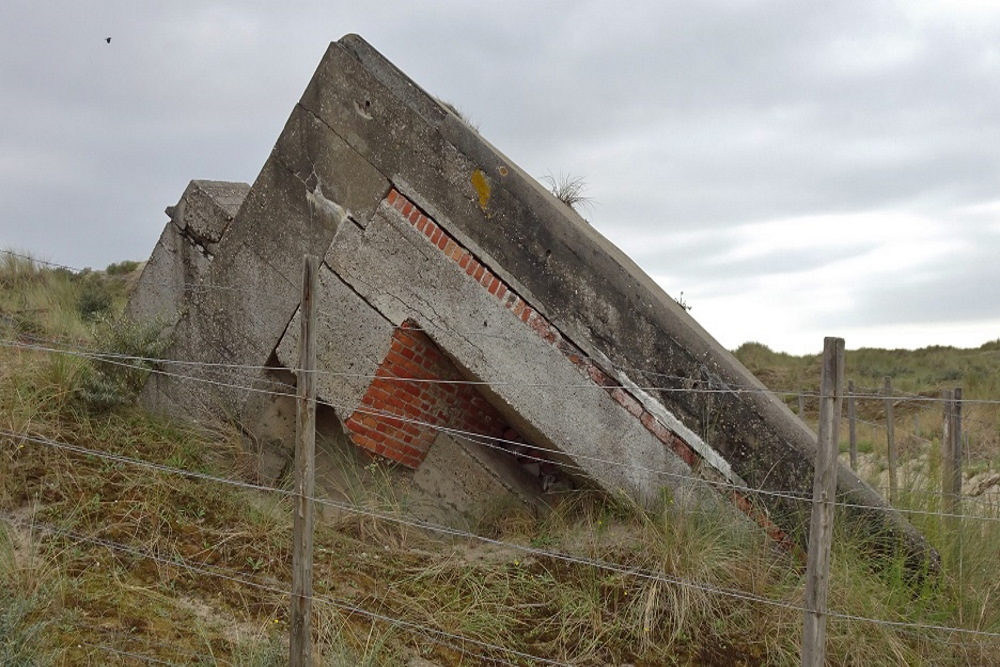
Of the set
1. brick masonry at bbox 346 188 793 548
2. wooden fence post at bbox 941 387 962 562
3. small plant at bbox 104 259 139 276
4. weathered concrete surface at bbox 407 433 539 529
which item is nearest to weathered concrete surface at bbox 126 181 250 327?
brick masonry at bbox 346 188 793 548

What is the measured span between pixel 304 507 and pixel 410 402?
2318 mm

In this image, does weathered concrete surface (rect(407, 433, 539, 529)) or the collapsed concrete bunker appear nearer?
the collapsed concrete bunker

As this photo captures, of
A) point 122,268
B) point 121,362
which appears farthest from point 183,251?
point 122,268

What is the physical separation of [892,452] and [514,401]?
4881 mm

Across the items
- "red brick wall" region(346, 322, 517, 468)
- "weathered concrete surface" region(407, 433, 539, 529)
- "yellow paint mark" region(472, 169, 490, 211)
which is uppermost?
"yellow paint mark" region(472, 169, 490, 211)

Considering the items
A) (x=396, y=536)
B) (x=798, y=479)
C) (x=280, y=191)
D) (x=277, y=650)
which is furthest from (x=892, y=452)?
(x=277, y=650)

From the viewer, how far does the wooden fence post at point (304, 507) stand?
3848 mm

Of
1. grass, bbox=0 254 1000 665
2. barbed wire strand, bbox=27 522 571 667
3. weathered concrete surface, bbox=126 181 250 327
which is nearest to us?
grass, bbox=0 254 1000 665

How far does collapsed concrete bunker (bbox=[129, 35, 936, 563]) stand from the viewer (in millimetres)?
5887

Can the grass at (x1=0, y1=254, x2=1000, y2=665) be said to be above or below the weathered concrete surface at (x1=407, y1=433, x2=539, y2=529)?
below

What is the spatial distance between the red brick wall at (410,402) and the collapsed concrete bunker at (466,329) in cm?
1

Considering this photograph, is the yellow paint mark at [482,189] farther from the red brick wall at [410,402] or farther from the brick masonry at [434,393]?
the red brick wall at [410,402]

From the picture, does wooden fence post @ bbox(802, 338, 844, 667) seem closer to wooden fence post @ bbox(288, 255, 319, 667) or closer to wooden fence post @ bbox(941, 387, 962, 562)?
wooden fence post @ bbox(941, 387, 962, 562)

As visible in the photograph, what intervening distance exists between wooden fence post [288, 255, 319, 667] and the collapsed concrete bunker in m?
1.94
